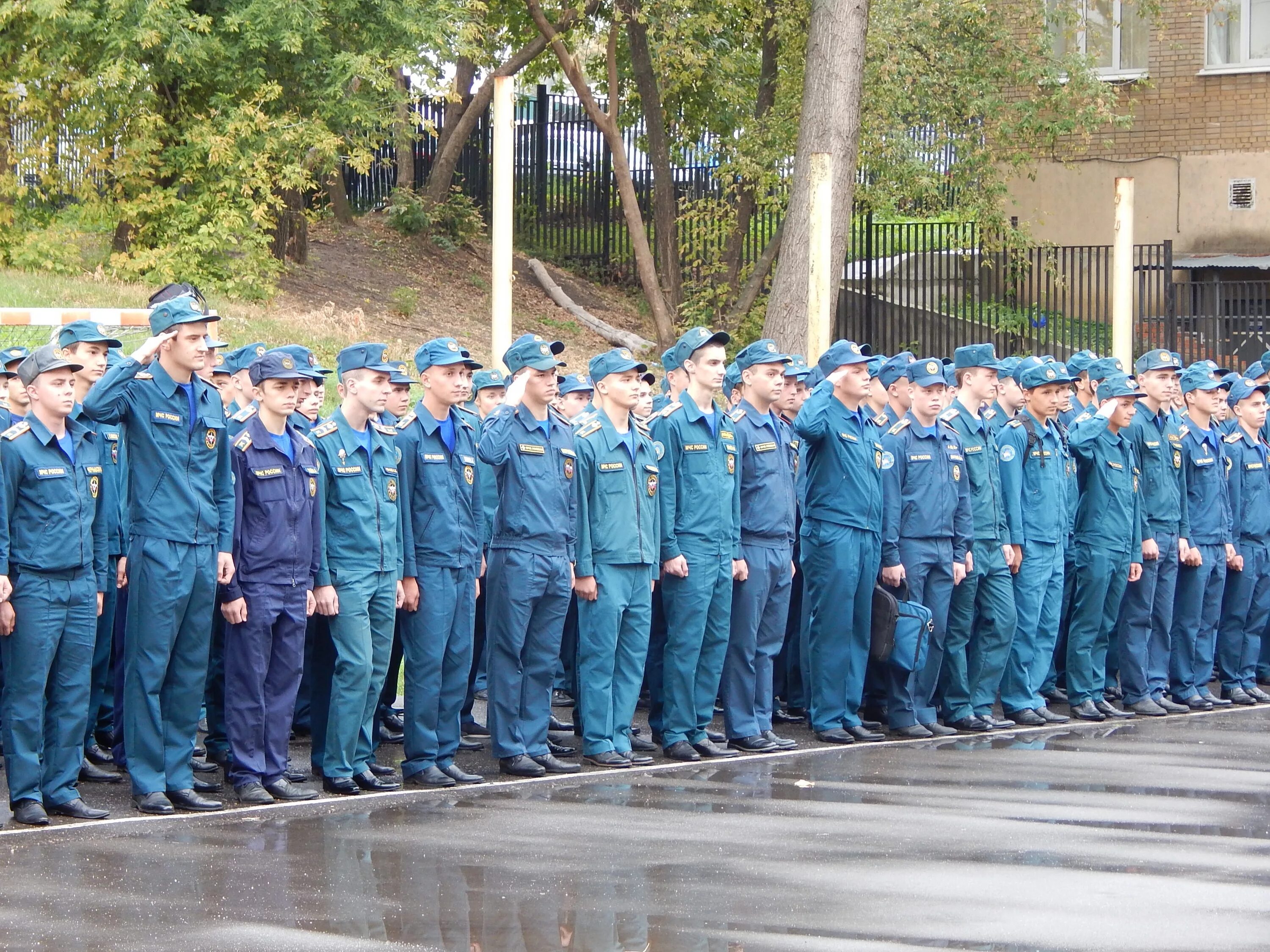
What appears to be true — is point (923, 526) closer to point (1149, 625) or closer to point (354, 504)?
point (1149, 625)

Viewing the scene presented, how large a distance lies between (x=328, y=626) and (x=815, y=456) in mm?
3187

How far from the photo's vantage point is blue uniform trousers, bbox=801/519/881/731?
32.9 feet

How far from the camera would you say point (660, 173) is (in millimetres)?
22656

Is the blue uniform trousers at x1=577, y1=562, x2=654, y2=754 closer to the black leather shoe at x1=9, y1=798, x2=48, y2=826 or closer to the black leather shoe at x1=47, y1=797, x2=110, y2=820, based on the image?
the black leather shoe at x1=47, y1=797, x2=110, y2=820

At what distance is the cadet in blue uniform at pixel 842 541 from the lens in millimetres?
10023

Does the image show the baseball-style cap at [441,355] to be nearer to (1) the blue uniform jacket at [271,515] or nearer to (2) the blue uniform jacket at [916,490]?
(1) the blue uniform jacket at [271,515]

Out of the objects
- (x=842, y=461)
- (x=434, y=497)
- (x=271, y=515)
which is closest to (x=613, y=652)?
(x=434, y=497)

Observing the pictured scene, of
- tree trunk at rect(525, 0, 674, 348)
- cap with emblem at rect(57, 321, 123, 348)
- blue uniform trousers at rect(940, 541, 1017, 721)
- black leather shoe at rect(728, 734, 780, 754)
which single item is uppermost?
tree trunk at rect(525, 0, 674, 348)

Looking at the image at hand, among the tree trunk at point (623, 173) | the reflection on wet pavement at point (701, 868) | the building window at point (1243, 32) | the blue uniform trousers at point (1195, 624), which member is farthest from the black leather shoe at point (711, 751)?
the building window at point (1243, 32)

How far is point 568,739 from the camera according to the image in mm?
9922

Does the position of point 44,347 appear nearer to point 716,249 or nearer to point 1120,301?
point 1120,301

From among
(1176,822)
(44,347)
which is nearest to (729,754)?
(1176,822)

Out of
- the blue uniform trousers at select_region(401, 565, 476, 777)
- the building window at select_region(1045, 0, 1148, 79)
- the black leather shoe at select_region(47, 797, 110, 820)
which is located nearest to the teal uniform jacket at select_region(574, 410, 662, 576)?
the blue uniform trousers at select_region(401, 565, 476, 777)

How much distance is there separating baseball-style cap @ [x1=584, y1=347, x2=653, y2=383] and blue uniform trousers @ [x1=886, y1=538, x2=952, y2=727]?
2.01m
